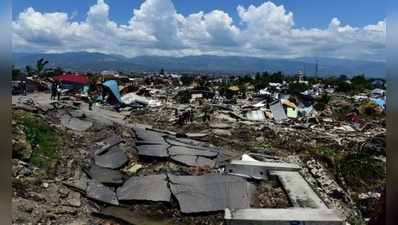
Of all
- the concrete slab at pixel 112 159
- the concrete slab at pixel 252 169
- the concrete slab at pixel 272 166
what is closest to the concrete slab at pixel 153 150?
the concrete slab at pixel 112 159

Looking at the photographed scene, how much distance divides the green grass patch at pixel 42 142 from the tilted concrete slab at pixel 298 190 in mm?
5087

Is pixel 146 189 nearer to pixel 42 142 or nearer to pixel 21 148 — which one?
pixel 21 148

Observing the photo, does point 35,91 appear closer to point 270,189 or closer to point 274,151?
point 274,151

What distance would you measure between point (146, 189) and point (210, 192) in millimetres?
1308

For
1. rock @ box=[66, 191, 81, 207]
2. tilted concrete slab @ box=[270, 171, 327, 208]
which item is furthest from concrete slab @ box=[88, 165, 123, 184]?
tilted concrete slab @ box=[270, 171, 327, 208]

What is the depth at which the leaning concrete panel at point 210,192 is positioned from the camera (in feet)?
25.8

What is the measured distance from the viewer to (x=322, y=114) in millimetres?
23219

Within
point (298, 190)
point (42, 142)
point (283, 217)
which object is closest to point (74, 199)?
point (42, 142)

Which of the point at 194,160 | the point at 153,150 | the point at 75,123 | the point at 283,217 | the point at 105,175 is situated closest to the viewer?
the point at 283,217

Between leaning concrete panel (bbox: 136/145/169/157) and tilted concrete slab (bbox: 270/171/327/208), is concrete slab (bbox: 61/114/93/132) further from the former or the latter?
tilted concrete slab (bbox: 270/171/327/208)

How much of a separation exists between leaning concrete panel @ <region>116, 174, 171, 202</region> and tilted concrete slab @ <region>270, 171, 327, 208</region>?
8.20 ft

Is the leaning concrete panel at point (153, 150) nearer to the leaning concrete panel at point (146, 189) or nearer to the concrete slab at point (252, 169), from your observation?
the leaning concrete panel at point (146, 189)

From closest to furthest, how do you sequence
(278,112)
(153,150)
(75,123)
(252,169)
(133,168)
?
(252,169) → (133,168) → (153,150) → (75,123) → (278,112)

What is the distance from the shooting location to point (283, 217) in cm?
679
